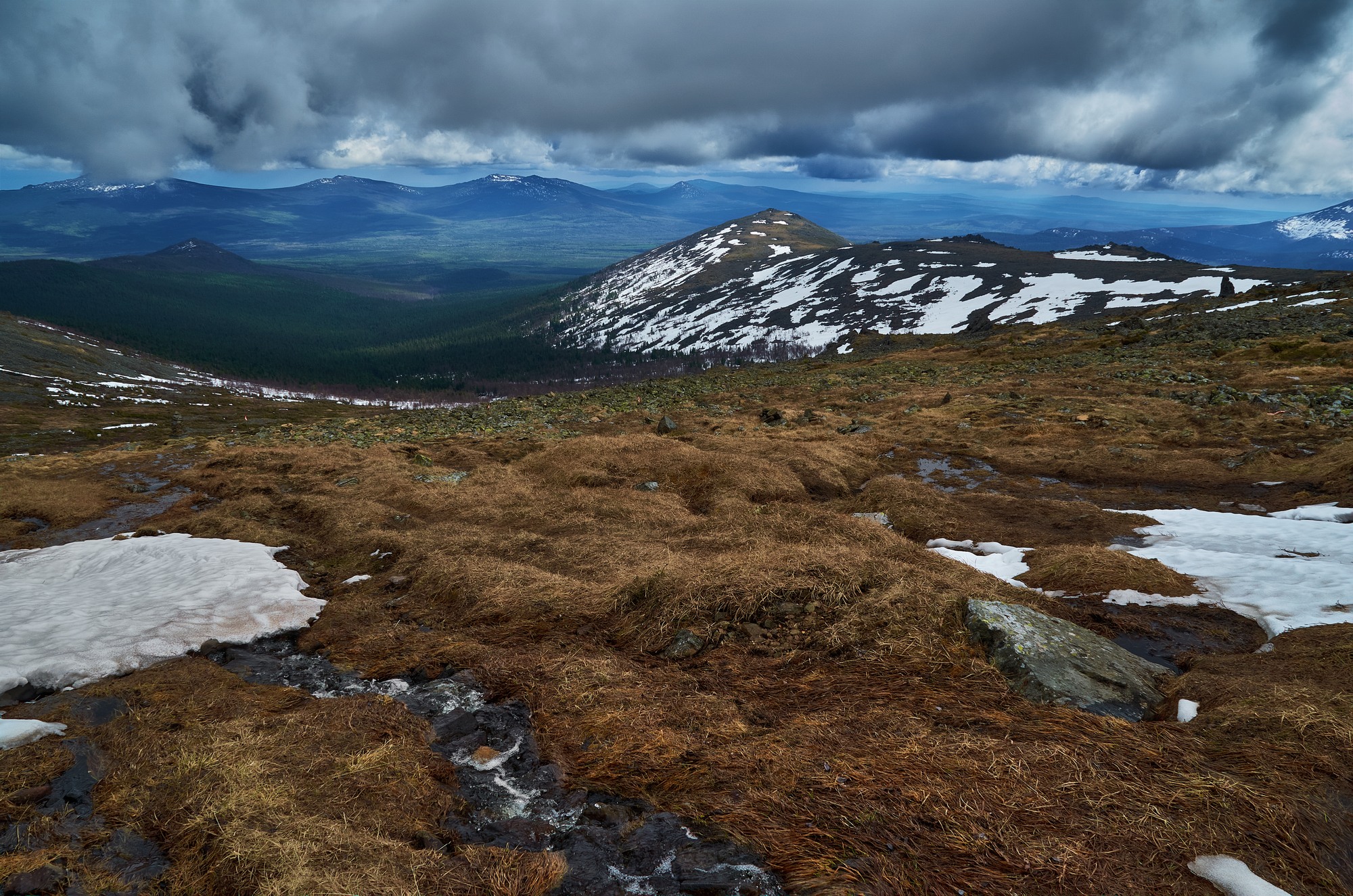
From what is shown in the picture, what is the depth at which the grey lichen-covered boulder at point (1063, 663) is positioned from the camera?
6469 mm

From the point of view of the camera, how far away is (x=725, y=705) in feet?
22.1

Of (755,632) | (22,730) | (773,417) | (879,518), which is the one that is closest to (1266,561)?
(879,518)

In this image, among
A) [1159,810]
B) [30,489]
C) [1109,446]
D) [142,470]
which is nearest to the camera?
[1159,810]

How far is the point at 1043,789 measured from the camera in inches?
189

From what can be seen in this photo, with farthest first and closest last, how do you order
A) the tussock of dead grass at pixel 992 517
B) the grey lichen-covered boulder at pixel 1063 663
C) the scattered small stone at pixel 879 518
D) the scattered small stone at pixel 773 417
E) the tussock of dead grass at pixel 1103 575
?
the scattered small stone at pixel 773 417, the scattered small stone at pixel 879 518, the tussock of dead grass at pixel 992 517, the tussock of dead grass at pixel 1103 575, the grey lichen-covered boulder at pixel 1063 663

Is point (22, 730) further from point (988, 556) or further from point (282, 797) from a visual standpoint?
point (988, 556)

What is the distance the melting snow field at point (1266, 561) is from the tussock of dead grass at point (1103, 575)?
0.63 feet

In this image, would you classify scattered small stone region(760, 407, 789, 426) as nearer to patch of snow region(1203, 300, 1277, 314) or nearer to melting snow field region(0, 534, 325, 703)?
melting snow field region(0, 534, 325, 703)

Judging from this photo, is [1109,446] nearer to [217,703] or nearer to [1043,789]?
[1043,789]

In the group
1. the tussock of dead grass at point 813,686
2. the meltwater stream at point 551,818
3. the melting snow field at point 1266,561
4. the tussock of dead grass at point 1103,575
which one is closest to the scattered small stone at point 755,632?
the tussock of dead grass at point 813,686

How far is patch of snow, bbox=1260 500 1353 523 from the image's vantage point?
12.8 m

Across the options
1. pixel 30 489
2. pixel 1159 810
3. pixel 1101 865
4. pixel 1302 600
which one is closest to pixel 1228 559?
pixel 1302 600

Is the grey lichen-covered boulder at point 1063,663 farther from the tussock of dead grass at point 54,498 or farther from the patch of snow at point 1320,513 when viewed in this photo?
the tussock of dead grass at point 54,498

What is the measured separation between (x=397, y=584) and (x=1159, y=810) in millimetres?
11740
